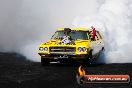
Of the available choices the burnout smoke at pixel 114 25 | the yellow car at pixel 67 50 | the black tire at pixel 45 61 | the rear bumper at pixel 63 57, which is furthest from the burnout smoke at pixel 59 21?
the rear bumper at pixel 63 57

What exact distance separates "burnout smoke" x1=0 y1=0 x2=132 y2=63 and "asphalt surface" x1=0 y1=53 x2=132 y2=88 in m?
2.86

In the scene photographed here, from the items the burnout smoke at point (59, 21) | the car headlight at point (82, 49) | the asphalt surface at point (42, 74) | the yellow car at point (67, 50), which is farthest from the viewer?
the burnout smoke at point (59, 21)

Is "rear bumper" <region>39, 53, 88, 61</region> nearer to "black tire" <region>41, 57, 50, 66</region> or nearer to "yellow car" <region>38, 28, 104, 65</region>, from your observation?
"yellow car" <region>38, 28, 104, 65</region>

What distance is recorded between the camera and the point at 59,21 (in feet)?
102

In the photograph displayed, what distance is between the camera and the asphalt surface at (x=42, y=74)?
13148 millimetres

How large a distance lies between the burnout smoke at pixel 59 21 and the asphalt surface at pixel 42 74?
2864 millimetres

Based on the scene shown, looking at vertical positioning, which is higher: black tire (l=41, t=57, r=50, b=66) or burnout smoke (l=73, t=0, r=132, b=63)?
burnout smoke (l=73, t=0, r=132, b=63)

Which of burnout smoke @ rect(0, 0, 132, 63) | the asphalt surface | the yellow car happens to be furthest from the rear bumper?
burnout smoke @ rect(0, 0, 132, 63)

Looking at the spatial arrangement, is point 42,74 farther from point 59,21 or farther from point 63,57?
point 59,21

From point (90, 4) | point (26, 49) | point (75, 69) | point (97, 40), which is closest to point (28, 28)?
point (90, 4)

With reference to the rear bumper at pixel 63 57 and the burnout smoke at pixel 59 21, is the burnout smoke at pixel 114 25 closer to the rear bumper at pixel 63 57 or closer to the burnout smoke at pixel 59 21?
the burnout smoke at pixel 59 21

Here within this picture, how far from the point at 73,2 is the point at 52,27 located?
2.92 metres

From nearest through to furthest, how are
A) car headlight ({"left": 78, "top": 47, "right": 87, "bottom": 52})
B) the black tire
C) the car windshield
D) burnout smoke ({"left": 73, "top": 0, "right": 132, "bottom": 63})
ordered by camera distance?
car headlight ({"left": 78, "top": 47, "right": 87, "bottom": 52}), the black tire, the car windshield, burnout smoke ({"left": 73, "top": 0, "right": 132, "bottom": 63})

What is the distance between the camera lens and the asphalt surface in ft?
43.1
